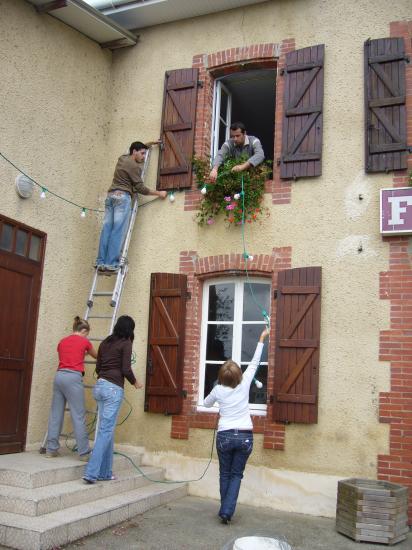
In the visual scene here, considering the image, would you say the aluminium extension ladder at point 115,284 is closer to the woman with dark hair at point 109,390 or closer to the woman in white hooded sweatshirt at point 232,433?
the woman with dark hair at point 109,390

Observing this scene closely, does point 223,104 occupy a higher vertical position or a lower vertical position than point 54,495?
higher

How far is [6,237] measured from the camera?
7059 mm

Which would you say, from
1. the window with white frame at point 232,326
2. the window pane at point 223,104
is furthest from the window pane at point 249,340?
the window pane at point 223,104

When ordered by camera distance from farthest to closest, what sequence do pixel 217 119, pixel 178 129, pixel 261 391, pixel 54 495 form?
1. pixel 217 119
2. pixel 178 129
3. pixel 261 391
4. pixel 54 495

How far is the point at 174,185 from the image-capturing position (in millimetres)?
8055

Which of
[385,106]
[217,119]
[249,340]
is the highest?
[217,119]

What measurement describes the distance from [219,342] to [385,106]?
3358 millimetres

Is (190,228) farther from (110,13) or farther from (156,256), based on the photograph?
(110,13)

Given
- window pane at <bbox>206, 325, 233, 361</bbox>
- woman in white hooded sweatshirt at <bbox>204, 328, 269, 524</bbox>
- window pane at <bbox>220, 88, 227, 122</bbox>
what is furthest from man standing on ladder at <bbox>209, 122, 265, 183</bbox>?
woman in white hooded sweatshirt at <bbox>204, 328, 269, 524</bbox>

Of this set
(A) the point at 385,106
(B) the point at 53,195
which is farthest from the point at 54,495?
(A) the point at 385,106

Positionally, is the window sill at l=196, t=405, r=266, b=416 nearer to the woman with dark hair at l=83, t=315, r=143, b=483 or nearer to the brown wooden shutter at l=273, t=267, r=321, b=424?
the brown wooden shutter at l=273, t=267, r=321, b=424

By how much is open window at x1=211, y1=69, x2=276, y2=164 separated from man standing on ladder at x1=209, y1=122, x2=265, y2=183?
452 millimetres

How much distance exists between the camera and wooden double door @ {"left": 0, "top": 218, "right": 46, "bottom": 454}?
22.7ft

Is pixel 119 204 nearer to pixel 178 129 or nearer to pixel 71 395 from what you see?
pixel 178 129
